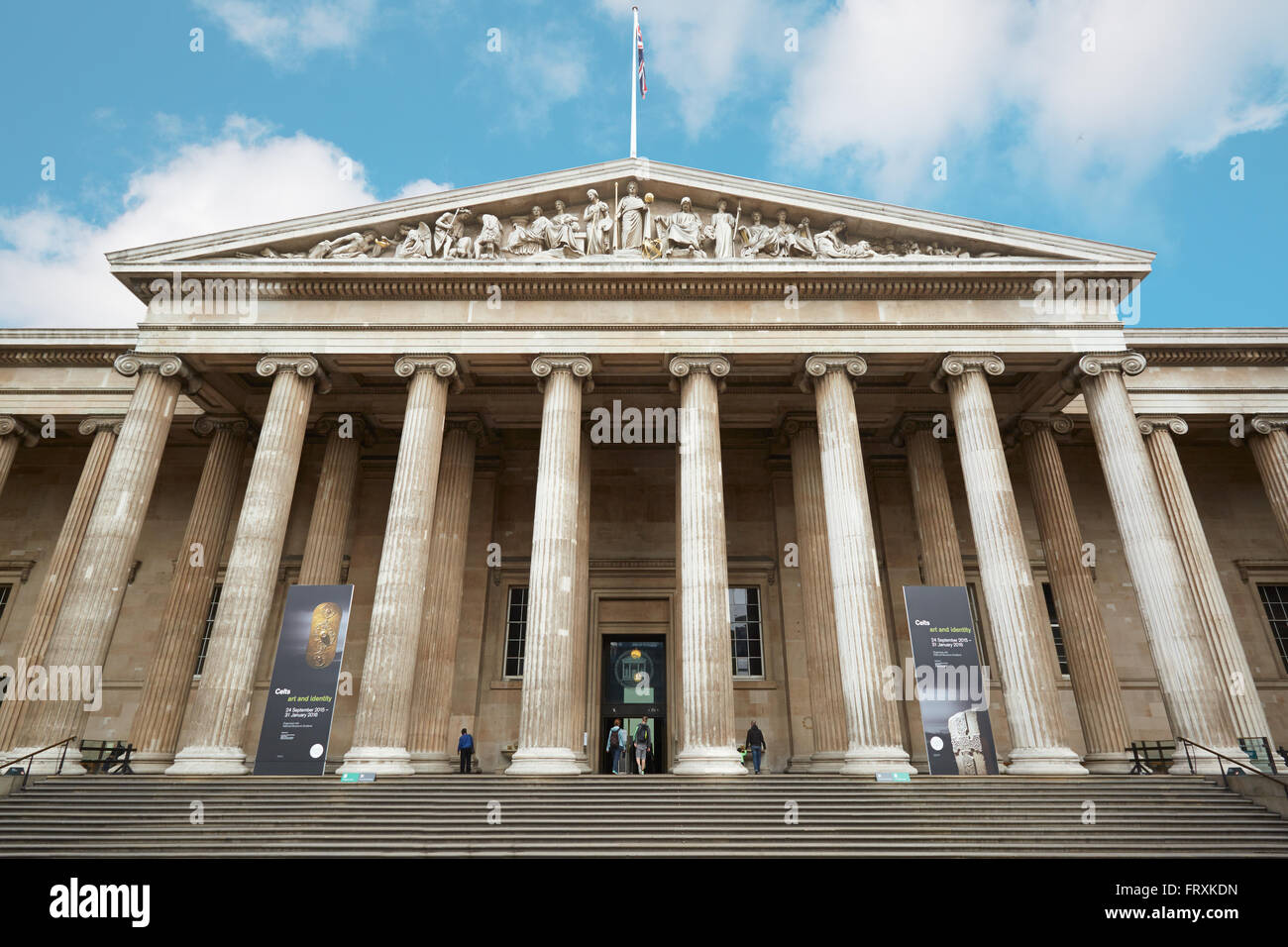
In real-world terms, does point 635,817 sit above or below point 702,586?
below

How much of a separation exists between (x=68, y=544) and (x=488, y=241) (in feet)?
42.6

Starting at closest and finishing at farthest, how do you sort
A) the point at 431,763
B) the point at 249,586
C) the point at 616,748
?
1. the point at 249,586
2. the point at 431,763
3. the point at 616,748

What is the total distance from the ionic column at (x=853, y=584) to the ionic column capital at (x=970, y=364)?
188 centimetres

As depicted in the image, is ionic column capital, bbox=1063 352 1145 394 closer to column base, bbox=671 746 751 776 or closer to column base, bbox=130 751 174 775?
column base, bbox=671 746 751 776

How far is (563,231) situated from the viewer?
18.0 metres

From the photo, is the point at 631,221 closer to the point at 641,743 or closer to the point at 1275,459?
the point at 641,743

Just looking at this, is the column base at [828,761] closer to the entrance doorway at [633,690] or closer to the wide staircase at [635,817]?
the wide staircase at [635,817]

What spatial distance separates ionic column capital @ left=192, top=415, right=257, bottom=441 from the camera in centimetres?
2012

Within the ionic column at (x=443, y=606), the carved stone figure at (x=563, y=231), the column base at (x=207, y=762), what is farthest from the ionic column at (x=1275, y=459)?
the column base at (x=207, y=762)

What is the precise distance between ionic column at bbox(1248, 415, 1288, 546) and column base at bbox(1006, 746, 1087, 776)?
11.4m

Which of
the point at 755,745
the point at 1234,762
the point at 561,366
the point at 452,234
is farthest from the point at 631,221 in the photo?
the point at 1234,762

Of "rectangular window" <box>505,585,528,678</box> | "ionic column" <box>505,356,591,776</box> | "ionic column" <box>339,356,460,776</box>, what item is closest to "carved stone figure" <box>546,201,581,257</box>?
"ionic column" <box>505,356,591,776</box>
